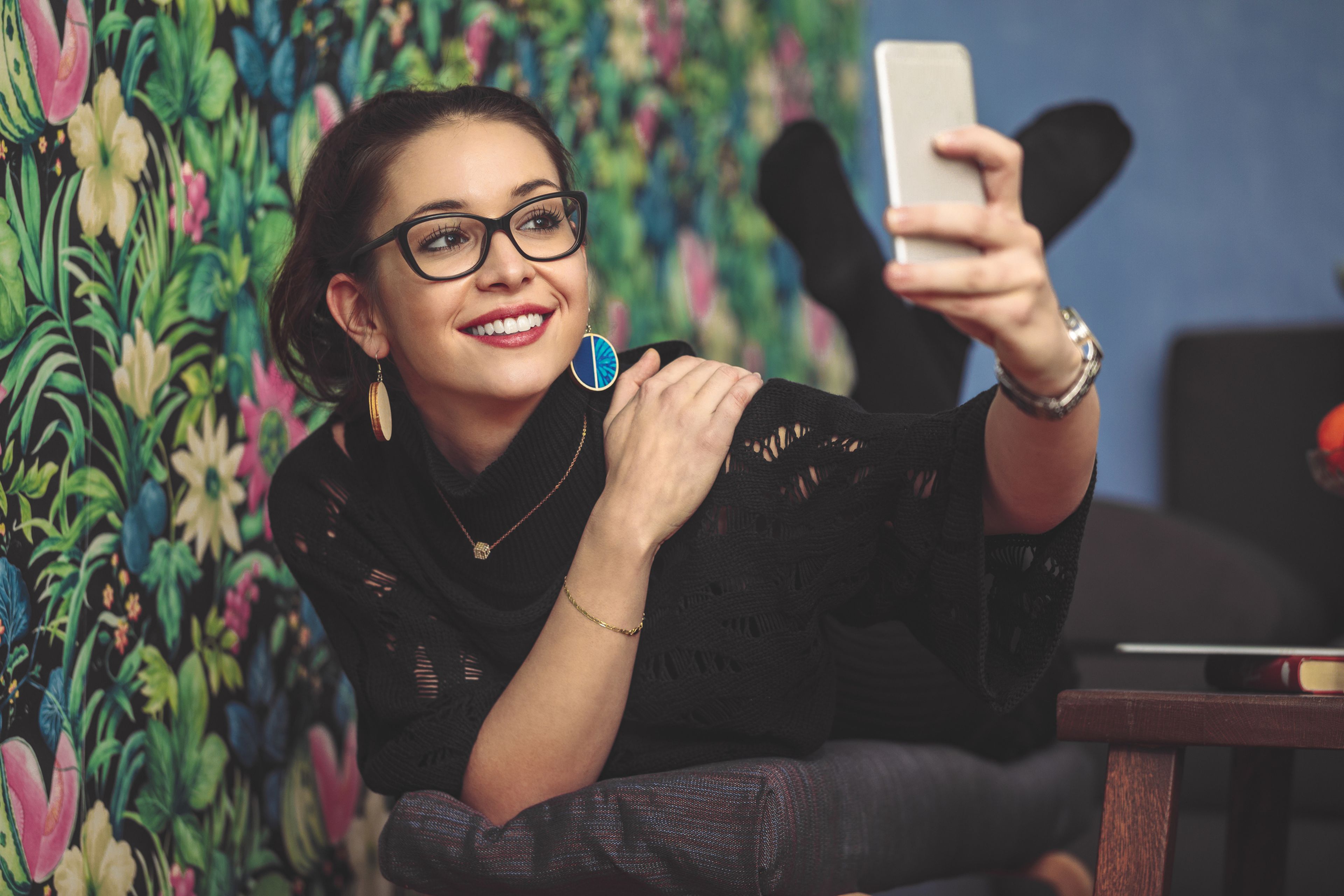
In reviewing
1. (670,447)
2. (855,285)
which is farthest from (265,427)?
(855,285)

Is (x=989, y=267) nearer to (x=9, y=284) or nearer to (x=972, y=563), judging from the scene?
(x=972, y=563)

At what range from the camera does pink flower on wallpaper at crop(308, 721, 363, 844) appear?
146 cm

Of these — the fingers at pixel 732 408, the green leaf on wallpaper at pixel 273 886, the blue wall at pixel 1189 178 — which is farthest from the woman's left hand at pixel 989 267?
the blue wall at pixel 1189 178

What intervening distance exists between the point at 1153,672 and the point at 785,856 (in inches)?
42.8

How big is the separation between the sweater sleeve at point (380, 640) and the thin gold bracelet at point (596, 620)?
5.3 inches

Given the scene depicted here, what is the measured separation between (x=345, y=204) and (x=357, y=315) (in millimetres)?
107

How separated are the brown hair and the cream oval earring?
0.17 feet

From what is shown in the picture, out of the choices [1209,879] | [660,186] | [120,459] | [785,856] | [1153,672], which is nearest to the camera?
[785,856]

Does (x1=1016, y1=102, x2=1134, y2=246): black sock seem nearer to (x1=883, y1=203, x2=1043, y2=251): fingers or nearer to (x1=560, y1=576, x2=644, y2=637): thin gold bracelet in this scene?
(x1=560, y1=576, x2=644, y2=637): thin gold bracelet

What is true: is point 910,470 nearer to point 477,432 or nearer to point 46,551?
point 477,432

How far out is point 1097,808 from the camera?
163 cm

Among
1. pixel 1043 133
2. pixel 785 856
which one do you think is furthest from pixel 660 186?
pixel 785 856

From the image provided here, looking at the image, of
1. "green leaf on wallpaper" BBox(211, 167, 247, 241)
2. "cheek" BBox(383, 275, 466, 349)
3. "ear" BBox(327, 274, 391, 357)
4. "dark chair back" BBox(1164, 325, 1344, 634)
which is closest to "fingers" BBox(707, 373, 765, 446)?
"cheek" BBox(383, 275, 466, 349)

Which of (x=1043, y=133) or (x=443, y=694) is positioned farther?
(x=1043, y=133)
